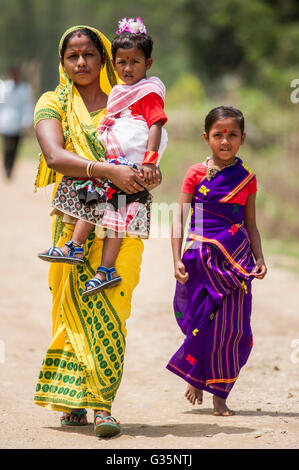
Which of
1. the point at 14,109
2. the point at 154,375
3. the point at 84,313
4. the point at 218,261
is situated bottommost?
the point at 154,375

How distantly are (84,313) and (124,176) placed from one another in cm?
79

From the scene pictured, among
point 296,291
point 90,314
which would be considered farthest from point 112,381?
point 296,291

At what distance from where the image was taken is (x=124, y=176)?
416 centimetres

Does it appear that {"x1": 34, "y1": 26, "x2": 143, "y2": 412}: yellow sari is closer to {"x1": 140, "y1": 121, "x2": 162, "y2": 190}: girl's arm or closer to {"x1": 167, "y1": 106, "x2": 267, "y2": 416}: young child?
{"x1": 140, "y1": 121, "x2": 162, "y2": 190}: girl's arm

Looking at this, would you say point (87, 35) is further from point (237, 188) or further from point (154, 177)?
point (237, 188)

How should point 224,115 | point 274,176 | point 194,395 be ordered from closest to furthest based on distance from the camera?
point 224,115 < point 194,395 < point 274,176

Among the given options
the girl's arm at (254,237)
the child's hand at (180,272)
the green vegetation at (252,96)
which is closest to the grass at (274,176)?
the green vegetation at (252,96)

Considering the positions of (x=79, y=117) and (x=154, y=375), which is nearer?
(x=79, y=117)

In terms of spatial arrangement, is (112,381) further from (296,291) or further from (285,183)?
(285,183)

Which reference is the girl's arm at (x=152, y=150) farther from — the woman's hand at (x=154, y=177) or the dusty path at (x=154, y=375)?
the dusty path at (x=154, y=375)

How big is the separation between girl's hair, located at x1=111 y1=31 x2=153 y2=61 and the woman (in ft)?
0.57

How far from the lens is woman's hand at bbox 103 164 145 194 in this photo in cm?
416

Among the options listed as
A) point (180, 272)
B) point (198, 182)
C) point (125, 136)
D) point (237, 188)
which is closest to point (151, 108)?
point (125, 136)

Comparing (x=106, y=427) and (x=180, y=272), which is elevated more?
(x=180, y=272)
